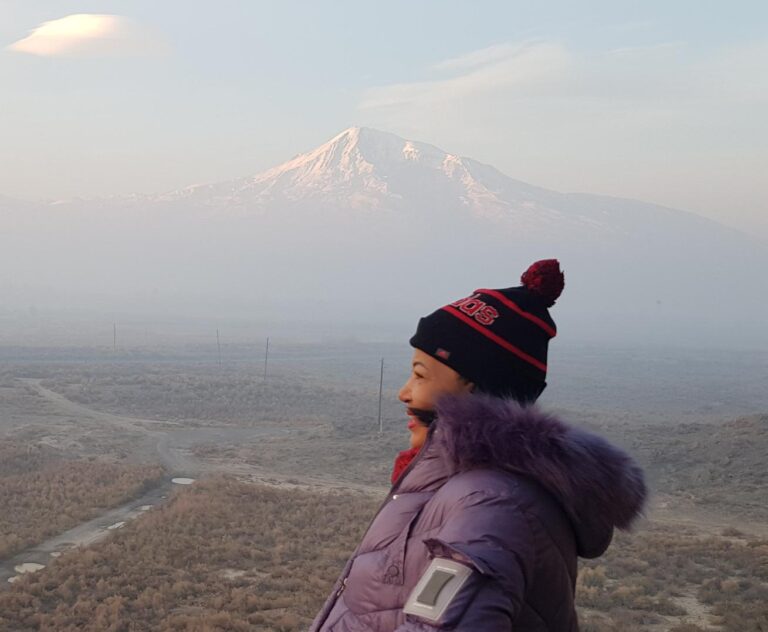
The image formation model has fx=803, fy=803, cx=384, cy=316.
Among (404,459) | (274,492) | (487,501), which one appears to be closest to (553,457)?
(487,501)

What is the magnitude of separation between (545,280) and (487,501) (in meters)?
0.80

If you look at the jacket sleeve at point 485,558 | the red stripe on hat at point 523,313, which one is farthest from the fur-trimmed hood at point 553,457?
the red stripe on hat at point 523,313

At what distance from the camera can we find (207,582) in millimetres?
11555

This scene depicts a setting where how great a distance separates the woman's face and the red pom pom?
0.34 metres

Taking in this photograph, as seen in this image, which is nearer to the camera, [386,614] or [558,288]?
[386,614]

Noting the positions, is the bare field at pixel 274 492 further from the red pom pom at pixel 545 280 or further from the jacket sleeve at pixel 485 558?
the jacket sleeve at pixel 485 558

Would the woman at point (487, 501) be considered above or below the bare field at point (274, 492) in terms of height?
above

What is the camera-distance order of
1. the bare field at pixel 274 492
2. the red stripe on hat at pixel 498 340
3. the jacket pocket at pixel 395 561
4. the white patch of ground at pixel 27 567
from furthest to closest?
the white patch of ground at pixel 27 567, the bare field at pixel 274 492, the red stripe on hat at pixel 498 340, the jacket pocket at pixel 395 561

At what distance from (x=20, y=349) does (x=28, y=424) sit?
164 ft

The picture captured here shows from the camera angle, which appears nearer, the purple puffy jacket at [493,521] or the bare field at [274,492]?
the purple puffy jacket at [493,521]

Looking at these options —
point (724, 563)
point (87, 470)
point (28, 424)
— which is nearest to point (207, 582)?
point (724, 563)

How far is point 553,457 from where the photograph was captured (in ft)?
6.16

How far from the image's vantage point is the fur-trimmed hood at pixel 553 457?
1.85 m

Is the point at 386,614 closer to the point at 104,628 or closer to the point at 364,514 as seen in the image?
the point at 104,628
